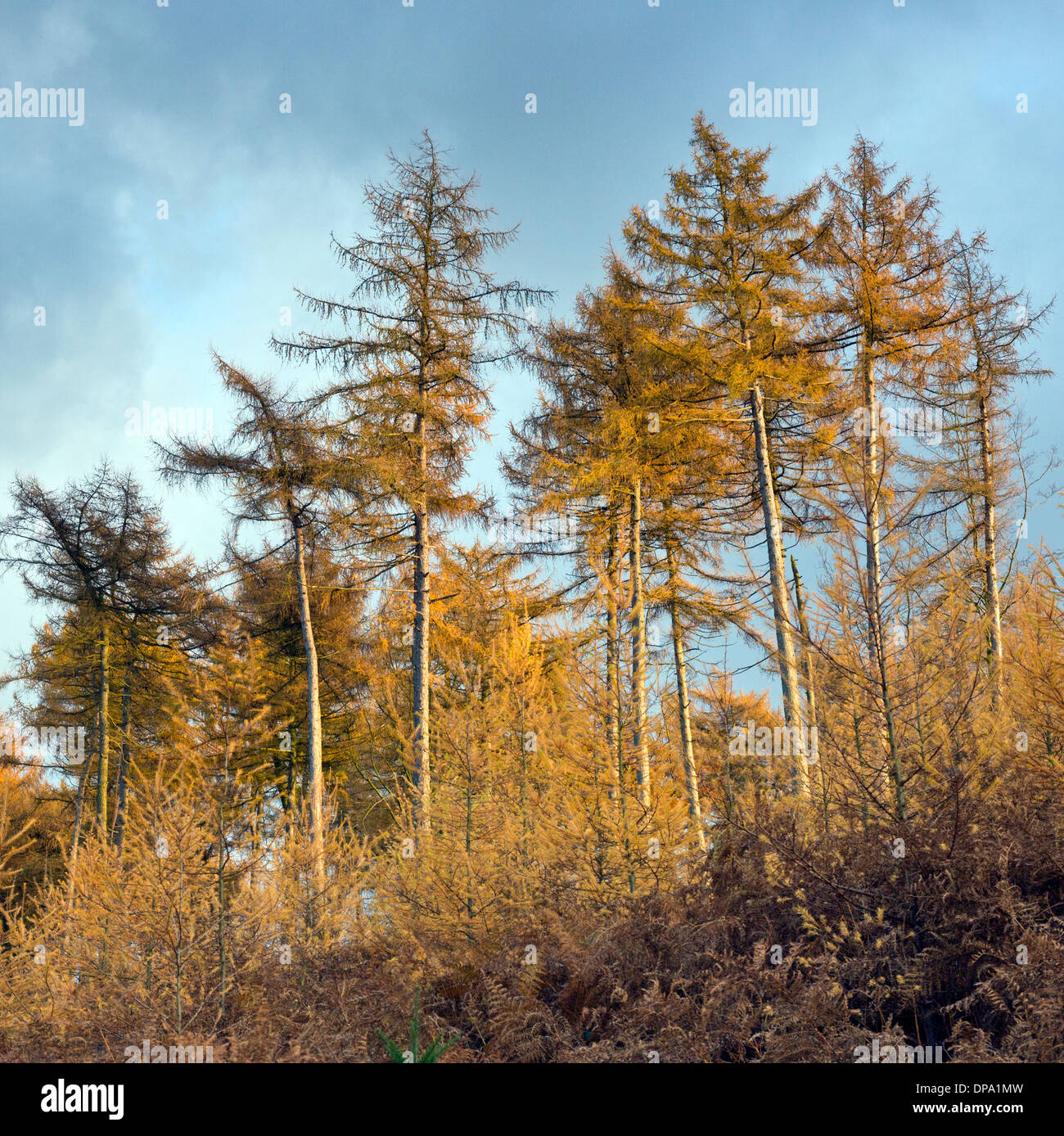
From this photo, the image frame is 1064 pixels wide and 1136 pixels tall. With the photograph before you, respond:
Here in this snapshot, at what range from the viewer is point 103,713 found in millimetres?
18359

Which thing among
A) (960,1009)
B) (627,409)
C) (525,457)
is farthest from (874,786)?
(525,457)

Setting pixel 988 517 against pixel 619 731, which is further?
pixel 988 517

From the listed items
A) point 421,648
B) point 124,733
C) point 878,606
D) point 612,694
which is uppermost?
point 421,648

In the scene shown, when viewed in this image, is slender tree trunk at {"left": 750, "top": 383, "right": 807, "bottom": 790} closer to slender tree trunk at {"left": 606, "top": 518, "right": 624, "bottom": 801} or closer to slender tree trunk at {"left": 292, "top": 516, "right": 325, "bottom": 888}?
slender tree trunk at {"left": 606, "top": 518, "right": 624, "bottom": 801}

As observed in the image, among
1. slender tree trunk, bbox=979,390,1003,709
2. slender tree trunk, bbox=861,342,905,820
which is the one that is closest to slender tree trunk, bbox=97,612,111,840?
slender tree trunk, bbox=861,342,905,820

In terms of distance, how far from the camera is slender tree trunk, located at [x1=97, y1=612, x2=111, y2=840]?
17.6 meters

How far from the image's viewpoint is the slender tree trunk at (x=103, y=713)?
17594 mm

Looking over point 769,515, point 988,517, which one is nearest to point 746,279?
point 769,515

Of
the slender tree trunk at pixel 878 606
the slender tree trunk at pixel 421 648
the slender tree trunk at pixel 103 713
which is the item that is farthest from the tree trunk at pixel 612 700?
the slender tree trunk at pixel 103 713

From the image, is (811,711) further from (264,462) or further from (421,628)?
(264,462)

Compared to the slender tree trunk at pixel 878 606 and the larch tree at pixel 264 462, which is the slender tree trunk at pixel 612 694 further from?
the larch tree at pixel 264 462

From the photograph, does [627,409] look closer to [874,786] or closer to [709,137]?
[709,137]

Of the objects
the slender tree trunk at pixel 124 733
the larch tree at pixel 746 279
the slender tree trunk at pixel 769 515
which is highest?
the larch tree at pixel 746 279
